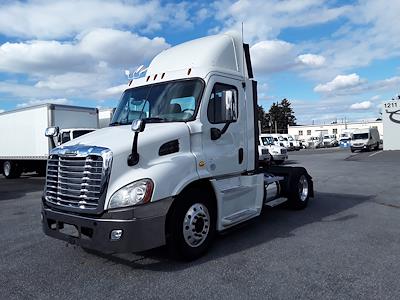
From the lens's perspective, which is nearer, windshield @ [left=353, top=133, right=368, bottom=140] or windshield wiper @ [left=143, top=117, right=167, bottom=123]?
windshield wiper @ [left=143, top=117, right=167, bottom=123]

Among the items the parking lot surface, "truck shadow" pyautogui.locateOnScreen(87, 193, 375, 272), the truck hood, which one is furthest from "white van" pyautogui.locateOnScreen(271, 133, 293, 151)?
the truck hood

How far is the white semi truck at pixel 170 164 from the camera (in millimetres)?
4793

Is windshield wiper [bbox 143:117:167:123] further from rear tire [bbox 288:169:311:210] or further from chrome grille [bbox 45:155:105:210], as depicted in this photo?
rear tire [bbox 288:169:311:210]

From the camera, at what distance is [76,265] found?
5.39 m

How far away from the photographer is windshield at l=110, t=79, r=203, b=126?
5762 mm

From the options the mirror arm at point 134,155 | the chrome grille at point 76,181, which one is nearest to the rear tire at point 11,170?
the chrome grille at point 76,181

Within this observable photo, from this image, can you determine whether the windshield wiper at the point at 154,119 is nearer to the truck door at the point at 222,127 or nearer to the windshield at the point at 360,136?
the truck door at the point at 222,127

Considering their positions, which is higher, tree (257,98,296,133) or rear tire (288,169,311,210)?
tree (257,98,296,133)

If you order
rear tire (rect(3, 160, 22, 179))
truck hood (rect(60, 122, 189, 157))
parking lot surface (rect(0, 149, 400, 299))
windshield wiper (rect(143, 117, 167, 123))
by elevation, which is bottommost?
parking lot surface (rect(0, 149, 400, 299))

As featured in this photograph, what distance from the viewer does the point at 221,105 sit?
588 cm

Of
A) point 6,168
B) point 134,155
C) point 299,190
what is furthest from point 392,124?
point 134,155

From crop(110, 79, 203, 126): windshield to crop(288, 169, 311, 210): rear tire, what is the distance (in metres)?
3.94

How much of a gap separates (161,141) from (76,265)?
2085 mm

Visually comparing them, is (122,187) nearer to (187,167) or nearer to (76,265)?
(187,167)
